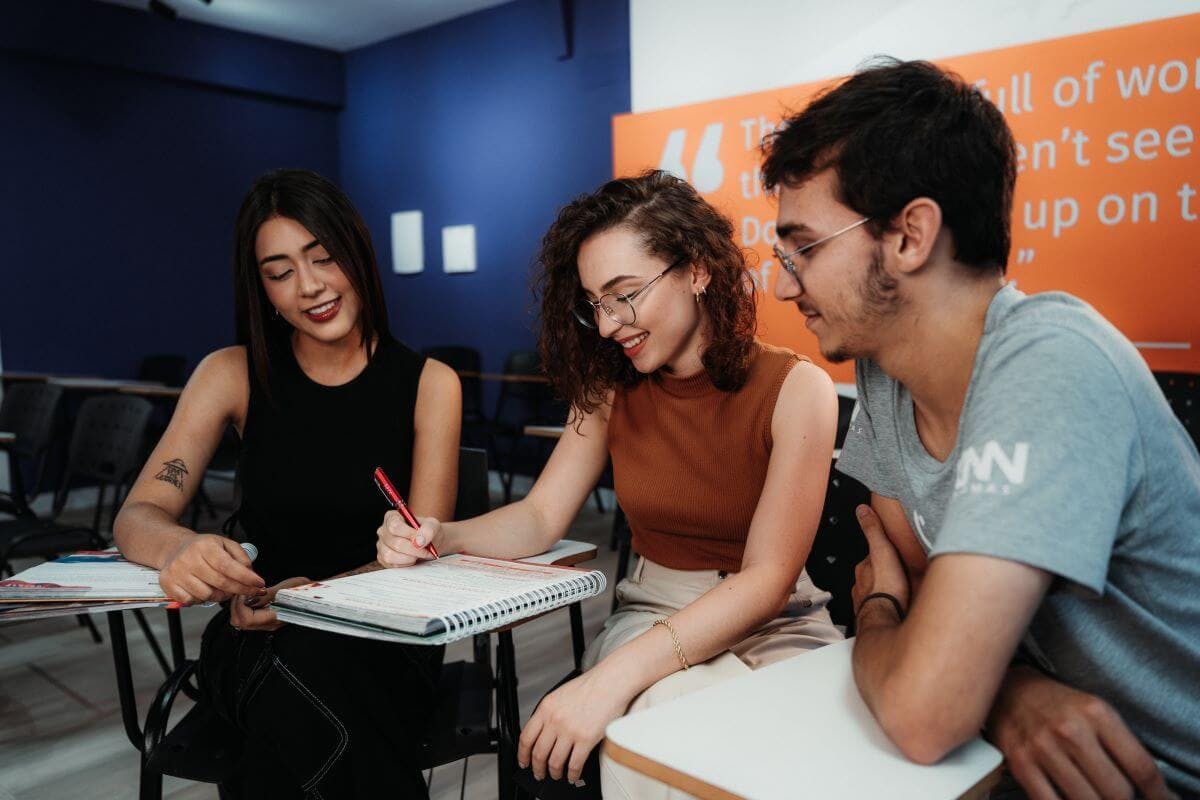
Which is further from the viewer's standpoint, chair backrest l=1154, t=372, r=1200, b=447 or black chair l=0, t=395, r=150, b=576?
black chair l=0, t=395, r=150, b=576

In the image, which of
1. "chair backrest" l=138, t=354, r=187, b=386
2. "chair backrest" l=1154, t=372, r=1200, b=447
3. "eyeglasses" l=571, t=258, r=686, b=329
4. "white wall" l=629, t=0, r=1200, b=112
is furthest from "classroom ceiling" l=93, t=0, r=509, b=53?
"eyeglasses" l=571, t=258, r=686, b=329

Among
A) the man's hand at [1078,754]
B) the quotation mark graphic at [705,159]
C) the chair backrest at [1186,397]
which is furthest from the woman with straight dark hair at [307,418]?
the quotation mark graphic at [705,159]

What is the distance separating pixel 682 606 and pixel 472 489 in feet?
2.07

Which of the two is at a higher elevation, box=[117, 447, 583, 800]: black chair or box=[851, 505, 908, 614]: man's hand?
box=[851, 505, 908, 614]: man's hand

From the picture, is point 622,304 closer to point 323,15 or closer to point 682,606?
point 682,606

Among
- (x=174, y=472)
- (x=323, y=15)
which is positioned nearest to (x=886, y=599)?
(x=174, y=472)

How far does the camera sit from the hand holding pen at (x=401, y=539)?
1380 millimetres

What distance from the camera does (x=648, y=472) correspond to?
157 centimetres

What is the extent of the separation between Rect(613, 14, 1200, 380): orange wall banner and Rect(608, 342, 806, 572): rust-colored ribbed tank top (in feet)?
5.95

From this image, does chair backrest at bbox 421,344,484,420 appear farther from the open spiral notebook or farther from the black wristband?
the black wristband

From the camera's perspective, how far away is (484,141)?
22.2 ft

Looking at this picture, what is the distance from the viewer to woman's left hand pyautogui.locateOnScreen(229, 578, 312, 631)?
1376 millimetres

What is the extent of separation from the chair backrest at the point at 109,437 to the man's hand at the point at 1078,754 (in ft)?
11.0

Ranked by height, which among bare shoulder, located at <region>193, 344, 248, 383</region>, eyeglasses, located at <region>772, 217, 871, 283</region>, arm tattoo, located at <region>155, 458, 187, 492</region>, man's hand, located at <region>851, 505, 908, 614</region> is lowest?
man's hand, located at <region>851, 505, 908, 614</region>
